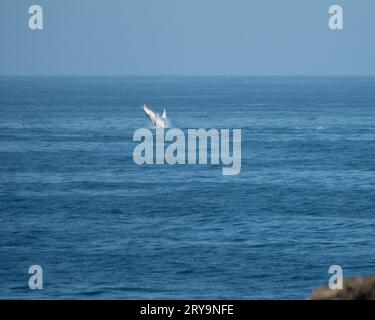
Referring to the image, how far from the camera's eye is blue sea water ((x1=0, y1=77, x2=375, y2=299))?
164 ft

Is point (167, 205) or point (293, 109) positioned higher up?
point (293, 109)

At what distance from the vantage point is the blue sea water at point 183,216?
164 feet

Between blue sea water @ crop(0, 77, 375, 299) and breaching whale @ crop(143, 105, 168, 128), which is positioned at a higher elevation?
breaching whale @ crop(143, 105, 168, 128)

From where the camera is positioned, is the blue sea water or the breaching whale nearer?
the blue sea water

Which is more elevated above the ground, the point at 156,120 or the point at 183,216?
the point at 156,120

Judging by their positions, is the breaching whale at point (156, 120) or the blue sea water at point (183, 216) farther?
the breaching whale at point (156, 120)

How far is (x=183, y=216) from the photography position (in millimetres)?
66500

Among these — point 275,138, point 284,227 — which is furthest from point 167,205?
point 275,138

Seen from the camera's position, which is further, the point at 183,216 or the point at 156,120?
the point at 156,120

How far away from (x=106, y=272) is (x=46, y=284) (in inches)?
136

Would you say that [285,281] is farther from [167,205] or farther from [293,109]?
[293,109]

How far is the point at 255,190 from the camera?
79312 millimetres

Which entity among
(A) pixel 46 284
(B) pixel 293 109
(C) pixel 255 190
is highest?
(B) pixel 293 109

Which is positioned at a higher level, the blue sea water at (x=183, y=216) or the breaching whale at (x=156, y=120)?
the breaching whale at (x=156, y=120)
